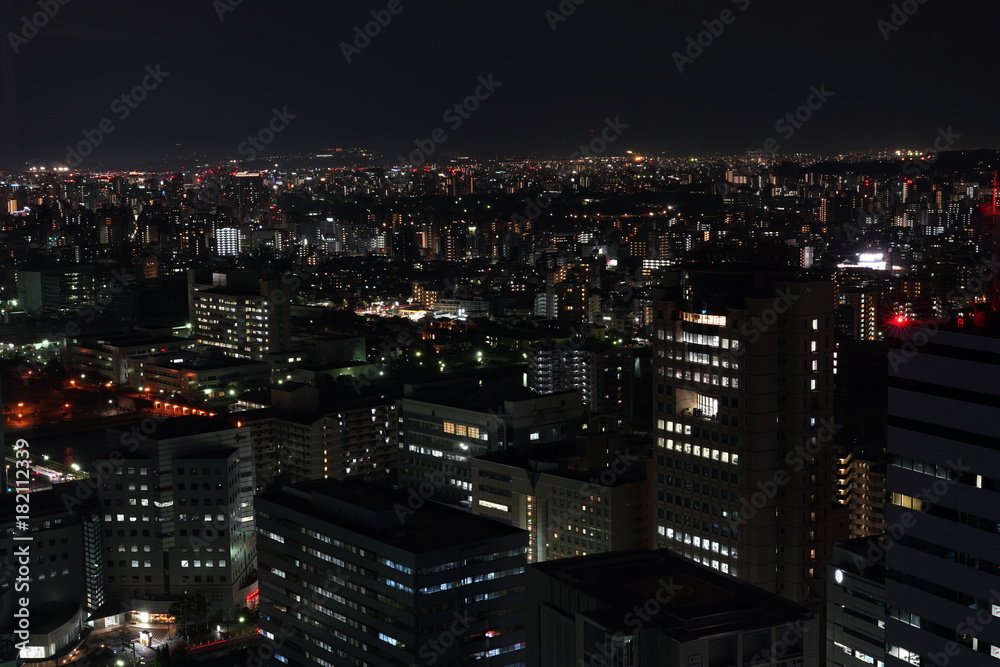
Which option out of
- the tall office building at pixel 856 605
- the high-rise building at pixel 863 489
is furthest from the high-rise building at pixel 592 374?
the tall office building at pixel 856 605

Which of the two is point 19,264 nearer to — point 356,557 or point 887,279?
point 887,279

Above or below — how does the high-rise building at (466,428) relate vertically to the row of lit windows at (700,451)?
below

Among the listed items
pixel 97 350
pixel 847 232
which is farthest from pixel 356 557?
pixel 847 232

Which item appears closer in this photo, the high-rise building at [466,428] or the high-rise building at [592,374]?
the high-rise building at [466,428]

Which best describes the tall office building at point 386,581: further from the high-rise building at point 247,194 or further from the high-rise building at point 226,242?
the high-rise building at point 247,194

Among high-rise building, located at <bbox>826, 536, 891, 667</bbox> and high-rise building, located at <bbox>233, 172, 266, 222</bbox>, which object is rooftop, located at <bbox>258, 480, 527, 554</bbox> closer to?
high-rise building, located at <bbox>826, 536, 891, 667</bbox>

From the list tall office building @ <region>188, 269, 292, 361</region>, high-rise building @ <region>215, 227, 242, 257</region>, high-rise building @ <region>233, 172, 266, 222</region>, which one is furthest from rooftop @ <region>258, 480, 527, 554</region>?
high-rise building @ <region>233, 172, 266, 222</region>
